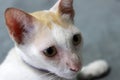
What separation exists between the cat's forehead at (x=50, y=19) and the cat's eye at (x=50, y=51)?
0.22 ft

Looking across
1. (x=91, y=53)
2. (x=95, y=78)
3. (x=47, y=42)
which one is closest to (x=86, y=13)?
(x=91, y=53)

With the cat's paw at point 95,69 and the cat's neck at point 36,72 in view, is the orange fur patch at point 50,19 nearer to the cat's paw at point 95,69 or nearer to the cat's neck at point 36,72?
the cat's neck at point 36,72

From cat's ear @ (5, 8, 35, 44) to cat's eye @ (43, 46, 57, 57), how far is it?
80 millimetres

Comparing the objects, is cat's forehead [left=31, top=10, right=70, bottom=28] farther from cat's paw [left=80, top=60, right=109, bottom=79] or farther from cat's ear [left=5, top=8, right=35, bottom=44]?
cat's paw [left=80, top=60, right=109, bottom=79]

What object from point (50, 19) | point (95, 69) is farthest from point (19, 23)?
point (95, 69)

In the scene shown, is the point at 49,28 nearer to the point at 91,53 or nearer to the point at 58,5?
the point at 58,5

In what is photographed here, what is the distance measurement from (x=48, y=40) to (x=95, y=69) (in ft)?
1.52

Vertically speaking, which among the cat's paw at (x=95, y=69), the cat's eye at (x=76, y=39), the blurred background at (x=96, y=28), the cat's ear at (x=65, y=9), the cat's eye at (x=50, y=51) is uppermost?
the blurred background at (x=96, y=28)

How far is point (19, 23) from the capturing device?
33.3 inches

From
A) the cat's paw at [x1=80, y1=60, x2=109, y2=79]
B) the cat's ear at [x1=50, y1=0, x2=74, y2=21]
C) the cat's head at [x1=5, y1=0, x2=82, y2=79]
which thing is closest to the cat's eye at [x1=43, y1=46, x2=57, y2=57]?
the cat's head at [x1=5, y1=0, x2=82, y2=79]

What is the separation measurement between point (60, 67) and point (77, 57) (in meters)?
0.05

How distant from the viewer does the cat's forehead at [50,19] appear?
2.82ft

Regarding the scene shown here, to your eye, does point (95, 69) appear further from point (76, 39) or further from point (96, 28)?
point (76, 39)

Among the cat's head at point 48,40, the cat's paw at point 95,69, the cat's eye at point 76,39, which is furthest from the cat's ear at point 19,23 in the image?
the cat's paw at point 95,69
